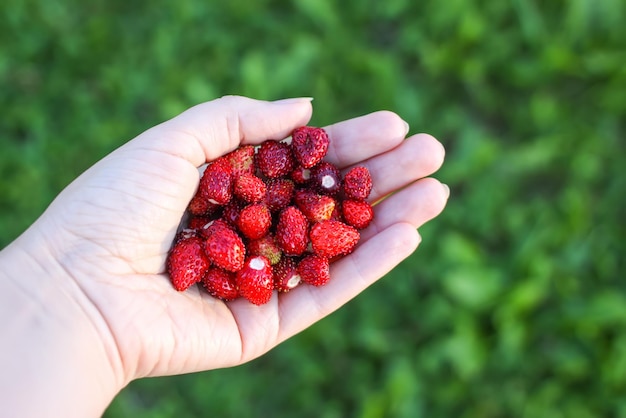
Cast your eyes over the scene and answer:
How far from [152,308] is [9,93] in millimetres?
2662

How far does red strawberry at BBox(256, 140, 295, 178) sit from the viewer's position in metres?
3.08

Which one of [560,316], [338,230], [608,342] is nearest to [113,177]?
[338,230]

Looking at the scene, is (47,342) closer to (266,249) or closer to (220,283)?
(220,283)

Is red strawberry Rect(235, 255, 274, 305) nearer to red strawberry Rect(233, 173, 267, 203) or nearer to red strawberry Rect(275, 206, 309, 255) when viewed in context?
red strawberry Rect(275, 206, 309, 255)

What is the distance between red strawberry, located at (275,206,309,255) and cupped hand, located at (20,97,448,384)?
0.18 metres

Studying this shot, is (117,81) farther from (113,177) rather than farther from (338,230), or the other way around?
(338,230)

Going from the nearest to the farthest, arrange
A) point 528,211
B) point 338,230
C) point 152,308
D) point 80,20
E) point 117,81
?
1. point 152,308
2. point 338,230
3. point 528,211
4. point 117,81
5. point 80,20

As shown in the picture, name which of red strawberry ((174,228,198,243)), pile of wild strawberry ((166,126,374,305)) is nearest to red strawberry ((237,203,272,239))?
pile of wild strawberry ((166,126,374,305))

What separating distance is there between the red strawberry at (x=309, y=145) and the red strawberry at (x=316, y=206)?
154mm

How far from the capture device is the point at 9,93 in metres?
4.55

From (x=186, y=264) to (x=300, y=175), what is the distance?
2.45 feet

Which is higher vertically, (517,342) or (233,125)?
(233,125)

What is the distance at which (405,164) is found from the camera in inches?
122

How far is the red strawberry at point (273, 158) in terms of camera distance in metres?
3.08
